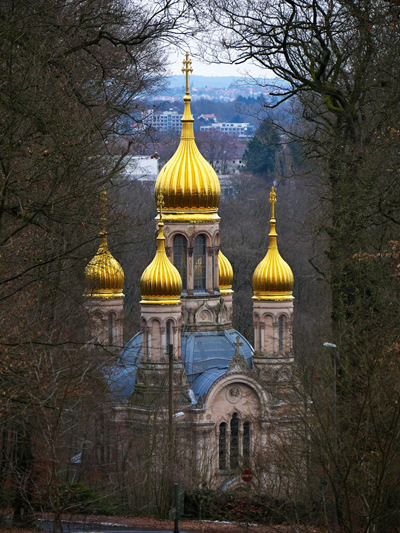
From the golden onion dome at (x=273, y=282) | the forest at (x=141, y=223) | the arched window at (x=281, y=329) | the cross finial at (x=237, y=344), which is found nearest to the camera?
the forest at (x=141, y=223)

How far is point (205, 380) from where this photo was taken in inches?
1471

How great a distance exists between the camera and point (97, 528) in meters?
21.2

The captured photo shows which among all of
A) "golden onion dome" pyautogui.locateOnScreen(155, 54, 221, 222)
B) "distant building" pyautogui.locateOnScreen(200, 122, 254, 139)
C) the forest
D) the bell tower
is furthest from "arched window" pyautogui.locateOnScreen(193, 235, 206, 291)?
"distant building" pyautogui.locateOnScreen(200, 122, 254, 139)

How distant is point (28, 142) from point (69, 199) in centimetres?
85

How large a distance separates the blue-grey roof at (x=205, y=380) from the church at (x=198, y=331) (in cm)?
4

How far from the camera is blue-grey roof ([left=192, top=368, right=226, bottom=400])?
37.0 metres

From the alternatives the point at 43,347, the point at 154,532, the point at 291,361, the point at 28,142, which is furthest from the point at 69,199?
the point at 291,361

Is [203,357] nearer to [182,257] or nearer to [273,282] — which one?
[182,257]

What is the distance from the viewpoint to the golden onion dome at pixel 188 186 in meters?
39.0

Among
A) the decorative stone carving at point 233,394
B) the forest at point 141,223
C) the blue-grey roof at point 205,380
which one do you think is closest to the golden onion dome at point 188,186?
the blue-grey roof at point 205,380

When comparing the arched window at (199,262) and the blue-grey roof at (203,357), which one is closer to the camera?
the blue-grey roof at (203,357)

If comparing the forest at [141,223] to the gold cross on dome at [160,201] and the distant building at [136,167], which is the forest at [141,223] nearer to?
the distant building at [136,167]

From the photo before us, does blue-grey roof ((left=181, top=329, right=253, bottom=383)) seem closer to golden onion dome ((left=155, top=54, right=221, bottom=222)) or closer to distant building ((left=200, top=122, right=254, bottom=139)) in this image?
golden onion dome ((left=155, top=54, right=221, bottom=222))

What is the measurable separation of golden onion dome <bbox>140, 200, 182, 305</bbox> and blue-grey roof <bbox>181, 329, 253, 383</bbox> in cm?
216
